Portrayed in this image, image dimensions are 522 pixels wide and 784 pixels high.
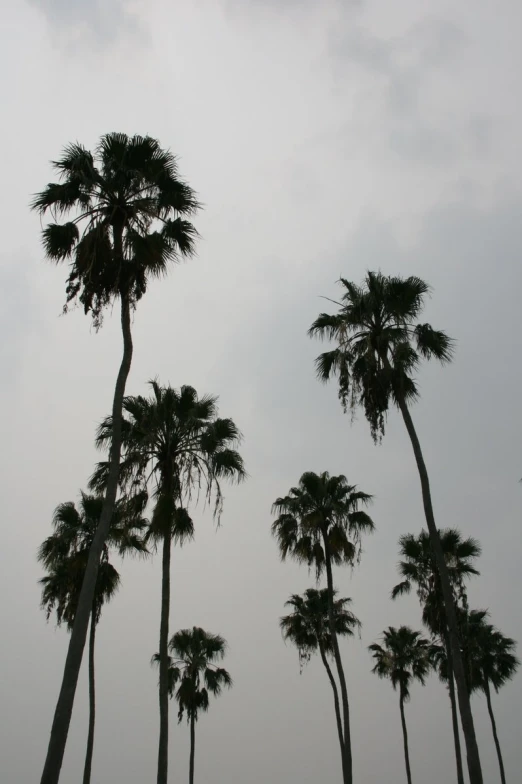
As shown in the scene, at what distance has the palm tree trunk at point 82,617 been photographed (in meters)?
11.8

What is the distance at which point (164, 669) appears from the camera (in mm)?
19156

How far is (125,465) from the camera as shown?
18781 mm

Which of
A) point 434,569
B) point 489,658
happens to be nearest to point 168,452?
point 434,569

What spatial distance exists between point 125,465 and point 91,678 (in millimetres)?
14280

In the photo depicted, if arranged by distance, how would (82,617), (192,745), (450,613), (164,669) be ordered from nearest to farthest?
(82,617) → (450,613) → (164,669) → (192,745)

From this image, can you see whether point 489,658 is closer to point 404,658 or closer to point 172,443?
Result: point 404,658

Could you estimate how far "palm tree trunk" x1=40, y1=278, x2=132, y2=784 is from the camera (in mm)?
11844

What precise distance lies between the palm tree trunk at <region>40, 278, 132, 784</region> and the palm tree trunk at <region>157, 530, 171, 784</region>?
5515mm

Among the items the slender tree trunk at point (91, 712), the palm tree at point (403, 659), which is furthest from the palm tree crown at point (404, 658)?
the slender tree trunk at point (91, 712)

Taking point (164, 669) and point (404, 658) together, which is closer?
point (164, 669)

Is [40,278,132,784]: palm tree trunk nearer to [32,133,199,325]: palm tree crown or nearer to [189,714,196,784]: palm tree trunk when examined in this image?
[32,133,199,325]: palm tree crown

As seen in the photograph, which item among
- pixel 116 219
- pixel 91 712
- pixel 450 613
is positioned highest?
pixel 116 219

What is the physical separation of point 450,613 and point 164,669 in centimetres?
789

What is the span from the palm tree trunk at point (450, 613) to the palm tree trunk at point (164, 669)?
7.41 m
